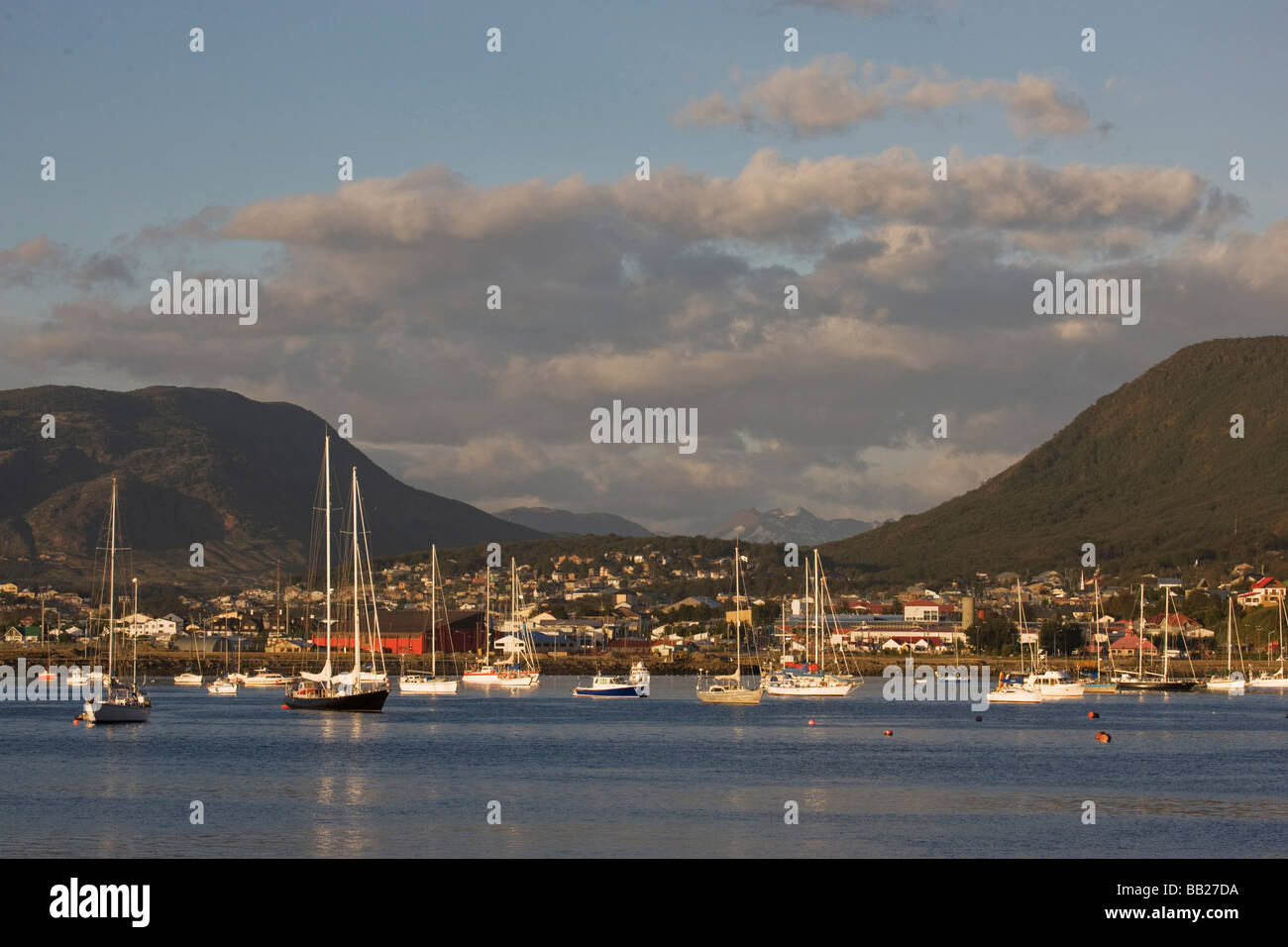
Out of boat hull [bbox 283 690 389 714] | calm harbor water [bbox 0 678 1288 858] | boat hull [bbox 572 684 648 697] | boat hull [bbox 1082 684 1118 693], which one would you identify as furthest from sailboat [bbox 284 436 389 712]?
boat hull [bbox 1082 684 1118 693]

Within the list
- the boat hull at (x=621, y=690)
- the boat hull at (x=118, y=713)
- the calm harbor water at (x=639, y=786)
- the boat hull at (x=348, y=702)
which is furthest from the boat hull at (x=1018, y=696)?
the boat hull at (x=118, y=713)

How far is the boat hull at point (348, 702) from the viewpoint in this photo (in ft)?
301

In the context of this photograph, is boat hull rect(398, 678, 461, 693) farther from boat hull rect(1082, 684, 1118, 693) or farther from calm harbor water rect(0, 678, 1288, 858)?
boat hull rect(1082, 684, 1118, 693)

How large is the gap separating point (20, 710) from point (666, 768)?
210ft

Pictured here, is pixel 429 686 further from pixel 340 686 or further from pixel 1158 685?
pixel 1158 685

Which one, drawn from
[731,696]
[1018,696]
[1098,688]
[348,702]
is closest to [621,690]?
[731,696]

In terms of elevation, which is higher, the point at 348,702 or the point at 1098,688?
the point at 348,702

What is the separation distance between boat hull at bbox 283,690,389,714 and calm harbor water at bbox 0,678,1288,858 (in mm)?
1227

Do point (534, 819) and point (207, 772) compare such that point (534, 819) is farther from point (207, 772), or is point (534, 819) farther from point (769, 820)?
point (207, 772)

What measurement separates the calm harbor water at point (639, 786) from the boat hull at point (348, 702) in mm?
1227

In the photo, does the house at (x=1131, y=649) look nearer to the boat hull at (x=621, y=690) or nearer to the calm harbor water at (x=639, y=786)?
the boat hull at (x=621, y=690)

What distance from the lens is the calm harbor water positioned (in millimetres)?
41344

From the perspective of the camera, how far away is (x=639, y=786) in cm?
5547

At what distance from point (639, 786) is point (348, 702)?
1639 inches
